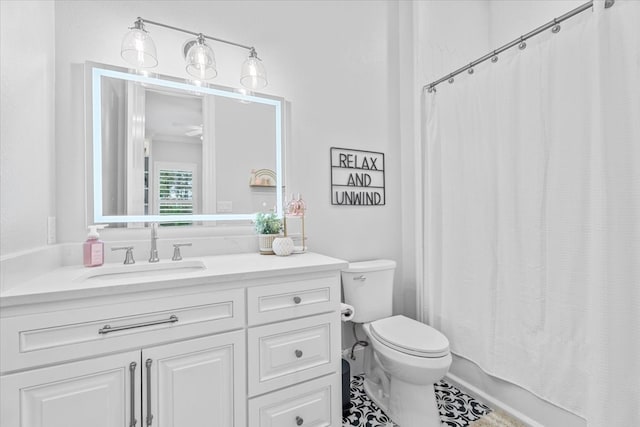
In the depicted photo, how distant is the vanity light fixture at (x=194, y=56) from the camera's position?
1.35 m

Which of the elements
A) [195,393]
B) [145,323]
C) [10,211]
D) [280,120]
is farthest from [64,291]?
[280,120]

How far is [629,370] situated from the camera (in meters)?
1.04

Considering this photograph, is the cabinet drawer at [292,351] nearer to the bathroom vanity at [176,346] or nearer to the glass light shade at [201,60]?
the bathroom vanity at [176,346]

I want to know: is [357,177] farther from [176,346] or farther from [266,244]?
[176,346]

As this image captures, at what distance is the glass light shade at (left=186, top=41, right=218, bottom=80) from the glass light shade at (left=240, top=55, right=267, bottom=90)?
0.16m

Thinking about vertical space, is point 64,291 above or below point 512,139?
below

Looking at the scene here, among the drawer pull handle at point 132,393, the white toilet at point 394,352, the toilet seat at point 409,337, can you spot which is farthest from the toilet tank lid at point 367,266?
the drawer pull handle at point 132,393

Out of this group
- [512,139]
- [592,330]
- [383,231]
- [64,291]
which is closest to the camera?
[64,291]

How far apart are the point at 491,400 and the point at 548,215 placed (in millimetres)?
1092

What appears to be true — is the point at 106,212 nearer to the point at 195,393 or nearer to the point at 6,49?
the point at 6,49

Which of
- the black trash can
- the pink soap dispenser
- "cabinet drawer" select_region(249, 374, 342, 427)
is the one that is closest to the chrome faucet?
the pink soap dispenser

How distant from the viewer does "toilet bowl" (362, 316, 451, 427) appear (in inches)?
54.2

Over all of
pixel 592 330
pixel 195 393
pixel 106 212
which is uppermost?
pixel 106 212

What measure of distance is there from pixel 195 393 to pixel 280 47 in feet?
6.04
